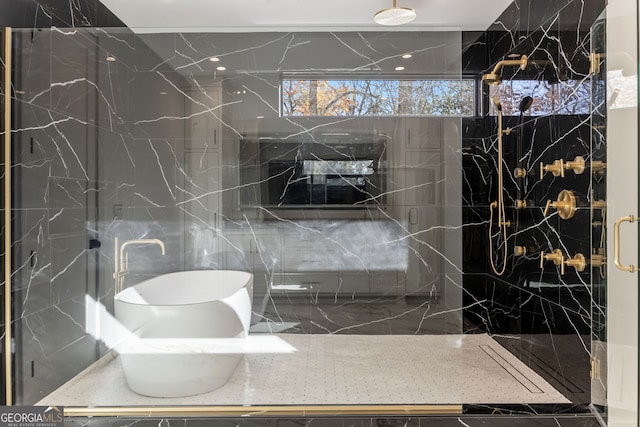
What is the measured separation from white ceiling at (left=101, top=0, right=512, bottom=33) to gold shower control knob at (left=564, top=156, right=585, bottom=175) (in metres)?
1.09

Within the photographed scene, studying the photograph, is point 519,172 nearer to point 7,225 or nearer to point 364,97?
point 364,97

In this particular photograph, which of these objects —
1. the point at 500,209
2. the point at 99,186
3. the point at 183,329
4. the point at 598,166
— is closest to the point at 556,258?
the point at 500,209

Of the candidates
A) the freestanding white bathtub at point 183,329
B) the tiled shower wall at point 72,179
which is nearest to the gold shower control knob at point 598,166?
the freestanding white bathtub at point 183,329

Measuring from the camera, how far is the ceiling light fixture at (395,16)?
8.38 feet

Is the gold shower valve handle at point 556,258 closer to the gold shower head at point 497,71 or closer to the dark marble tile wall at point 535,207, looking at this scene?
the dark marble tile wall at point 535,207

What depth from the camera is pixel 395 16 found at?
256cm

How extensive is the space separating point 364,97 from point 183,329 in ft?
5.60

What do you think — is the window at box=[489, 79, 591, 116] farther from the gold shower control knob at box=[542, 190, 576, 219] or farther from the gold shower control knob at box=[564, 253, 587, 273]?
the gold shower control knob at box=[564, 253, 587, 273]

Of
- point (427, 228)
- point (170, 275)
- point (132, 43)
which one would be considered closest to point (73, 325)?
point (170, 275)

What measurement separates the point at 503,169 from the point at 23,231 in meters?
2.86

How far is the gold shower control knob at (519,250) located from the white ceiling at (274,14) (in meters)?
1.38

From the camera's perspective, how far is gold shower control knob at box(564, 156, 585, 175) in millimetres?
2053

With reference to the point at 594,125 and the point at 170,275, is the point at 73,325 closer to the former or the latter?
the point at 170,275

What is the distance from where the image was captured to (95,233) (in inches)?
101
